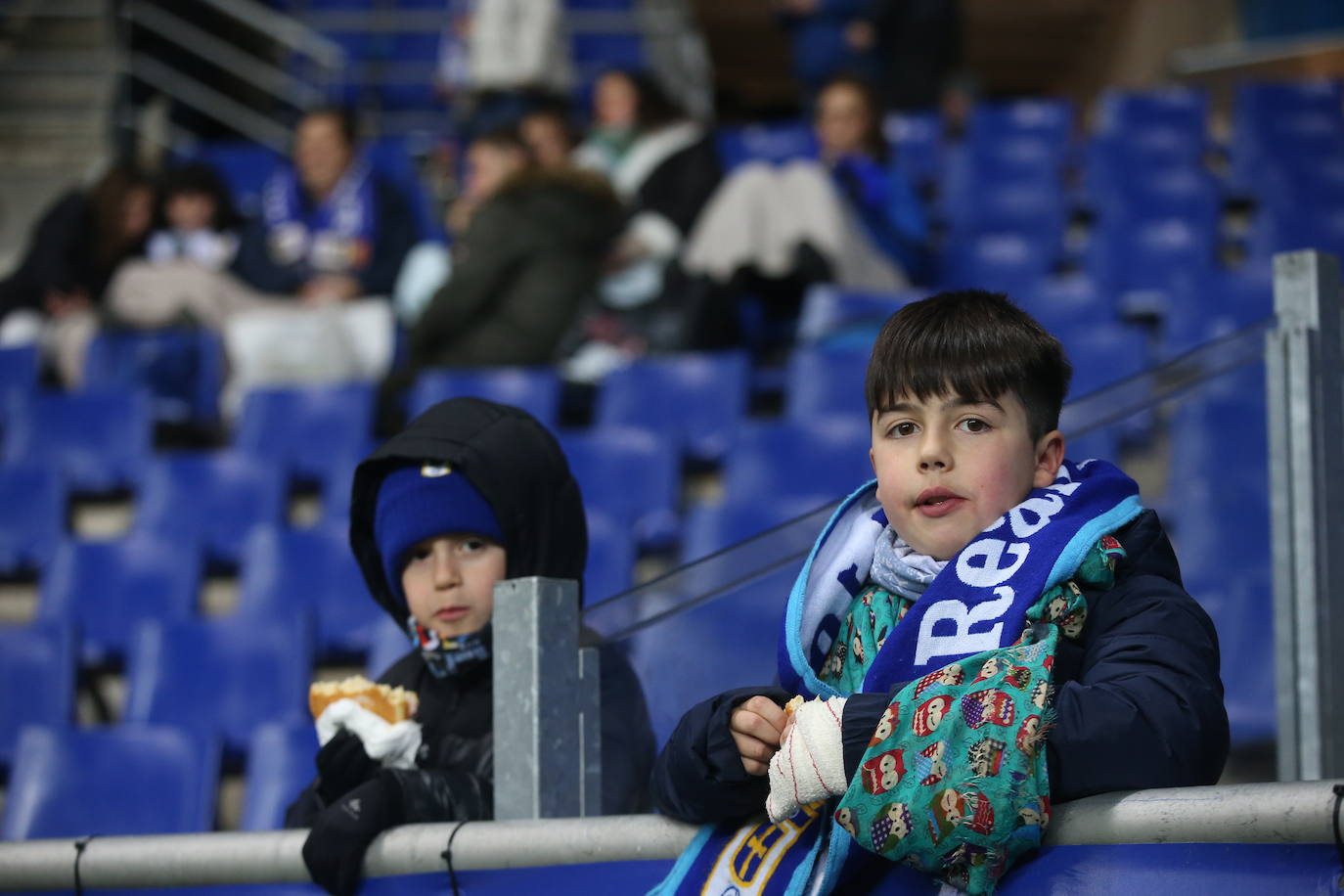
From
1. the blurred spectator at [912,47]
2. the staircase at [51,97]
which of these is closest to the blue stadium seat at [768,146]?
the blurred spectator at [912,47]

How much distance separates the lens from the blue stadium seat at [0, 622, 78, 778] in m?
3.41

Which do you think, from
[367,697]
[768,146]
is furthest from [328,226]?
[367,697]

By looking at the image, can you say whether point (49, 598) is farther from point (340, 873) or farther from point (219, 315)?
point (340, 873)

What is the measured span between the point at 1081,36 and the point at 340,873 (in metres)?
10.2

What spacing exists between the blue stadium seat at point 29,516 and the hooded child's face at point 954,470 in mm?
3388

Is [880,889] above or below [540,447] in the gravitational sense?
below

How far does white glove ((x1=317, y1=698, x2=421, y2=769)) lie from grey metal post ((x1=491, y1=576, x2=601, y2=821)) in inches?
9.7

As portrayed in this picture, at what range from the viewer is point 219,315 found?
206 inches

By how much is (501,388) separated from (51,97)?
4.21 m

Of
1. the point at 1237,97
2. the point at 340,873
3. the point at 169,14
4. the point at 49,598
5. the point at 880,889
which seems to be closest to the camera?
the point at 880,889

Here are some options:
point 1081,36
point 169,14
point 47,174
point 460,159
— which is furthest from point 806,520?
point 1081,36

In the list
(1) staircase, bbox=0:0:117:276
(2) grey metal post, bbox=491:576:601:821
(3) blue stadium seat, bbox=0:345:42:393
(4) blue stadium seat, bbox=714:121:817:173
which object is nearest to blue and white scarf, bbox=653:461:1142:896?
(2) grey metal post, bbox=491:576:601:821

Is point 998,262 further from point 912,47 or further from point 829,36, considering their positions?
point 912,47

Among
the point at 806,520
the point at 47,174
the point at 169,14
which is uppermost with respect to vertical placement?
the point at 169,14
